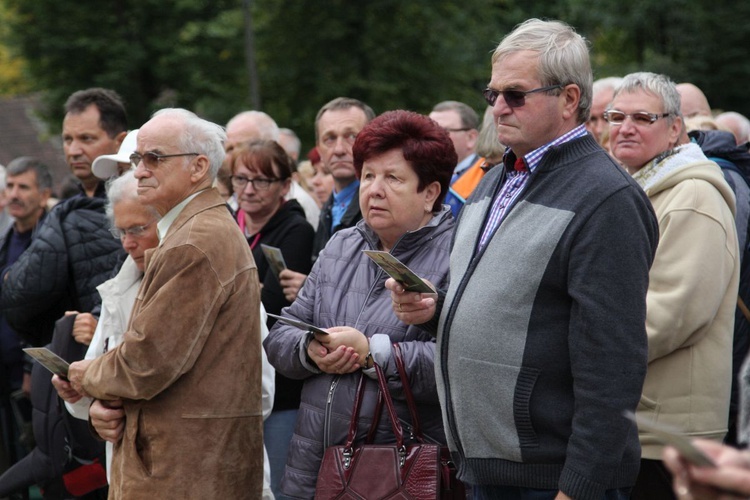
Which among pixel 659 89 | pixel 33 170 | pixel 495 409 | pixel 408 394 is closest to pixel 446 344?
pixel 495 409

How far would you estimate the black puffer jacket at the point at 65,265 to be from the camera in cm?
550

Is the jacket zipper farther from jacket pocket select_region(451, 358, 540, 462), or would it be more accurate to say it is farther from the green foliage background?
the green foliage background

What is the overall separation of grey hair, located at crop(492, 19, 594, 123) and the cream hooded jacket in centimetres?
111

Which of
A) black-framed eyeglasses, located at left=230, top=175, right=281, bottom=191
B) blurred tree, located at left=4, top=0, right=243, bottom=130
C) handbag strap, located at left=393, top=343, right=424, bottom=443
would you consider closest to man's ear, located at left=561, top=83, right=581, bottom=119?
handbag strap, located at left=393, top=343, right=424, bottom=443

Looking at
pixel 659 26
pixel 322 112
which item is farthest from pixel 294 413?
pixel 659 26

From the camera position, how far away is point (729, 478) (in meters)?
1.90

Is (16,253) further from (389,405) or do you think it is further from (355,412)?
(389,405)

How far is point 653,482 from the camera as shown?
4258mm

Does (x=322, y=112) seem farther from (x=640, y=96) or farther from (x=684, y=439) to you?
(x=684, y=439)

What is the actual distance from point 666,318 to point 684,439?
2.24m

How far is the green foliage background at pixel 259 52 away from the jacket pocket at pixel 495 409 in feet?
57.0

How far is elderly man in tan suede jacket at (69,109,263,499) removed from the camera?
382 cm

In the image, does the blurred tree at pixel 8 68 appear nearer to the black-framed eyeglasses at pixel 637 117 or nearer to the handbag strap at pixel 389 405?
the black-framed eyeglasses at pixel 637 117

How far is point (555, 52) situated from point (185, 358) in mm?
1725
